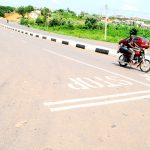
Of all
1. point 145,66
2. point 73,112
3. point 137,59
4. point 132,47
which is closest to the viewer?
point 73,112

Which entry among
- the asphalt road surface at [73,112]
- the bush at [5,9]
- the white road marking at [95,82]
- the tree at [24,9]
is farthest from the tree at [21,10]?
the white road marking at [95,82]

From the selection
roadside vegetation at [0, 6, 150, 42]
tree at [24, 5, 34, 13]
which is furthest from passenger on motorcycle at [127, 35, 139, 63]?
tree at [24, 5, 34, 13]

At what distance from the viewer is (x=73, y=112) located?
690cm

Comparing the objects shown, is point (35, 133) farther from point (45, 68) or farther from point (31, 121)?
point (45, 68)

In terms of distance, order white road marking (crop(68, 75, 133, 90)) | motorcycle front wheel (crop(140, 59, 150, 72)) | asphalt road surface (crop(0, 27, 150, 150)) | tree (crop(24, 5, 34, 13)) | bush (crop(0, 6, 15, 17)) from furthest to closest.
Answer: bush (crop(0, 6, 15, 17)), tree (crop(24, 5, 34, 13)), motorcycle front wheel (crop(140, 59, 150, 72)), white road marking (crop(68, 75, 133, 90)), asphalt road surface (crop(0, 27, 150, 150))

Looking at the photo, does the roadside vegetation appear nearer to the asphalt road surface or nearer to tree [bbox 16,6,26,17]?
tree [bbox 16,6,26,17]

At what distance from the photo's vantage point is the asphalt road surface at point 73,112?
526 centimetres

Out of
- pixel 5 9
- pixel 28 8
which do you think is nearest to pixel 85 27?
pixel 28 8

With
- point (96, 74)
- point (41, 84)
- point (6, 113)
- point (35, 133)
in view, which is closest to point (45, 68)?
point (96, 74)

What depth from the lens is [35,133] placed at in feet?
18.2

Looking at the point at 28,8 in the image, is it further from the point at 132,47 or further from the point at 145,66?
the point at 145,66

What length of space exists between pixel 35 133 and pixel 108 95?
3457 millimetres

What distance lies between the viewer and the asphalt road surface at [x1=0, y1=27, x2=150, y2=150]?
5258mm

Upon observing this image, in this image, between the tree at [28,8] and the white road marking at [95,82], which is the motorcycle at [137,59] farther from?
the tree at [28,8]
